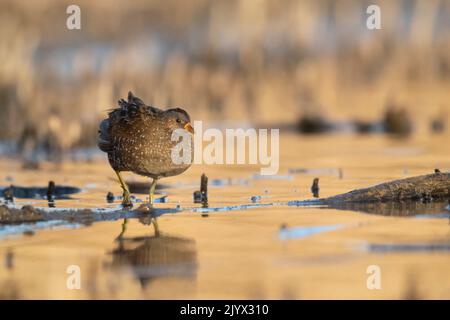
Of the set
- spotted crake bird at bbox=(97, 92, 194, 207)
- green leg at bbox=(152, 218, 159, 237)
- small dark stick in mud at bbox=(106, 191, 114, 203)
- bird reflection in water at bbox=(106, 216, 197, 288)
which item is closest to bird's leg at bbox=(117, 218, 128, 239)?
bird reflection in water at bbox=(106, 216, 197, 288)

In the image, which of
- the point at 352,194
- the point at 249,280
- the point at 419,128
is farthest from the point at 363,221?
the point at 419,128

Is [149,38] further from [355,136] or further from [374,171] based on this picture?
[374,171]

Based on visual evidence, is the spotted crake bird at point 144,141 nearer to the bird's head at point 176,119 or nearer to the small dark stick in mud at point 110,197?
the bird's head at point 176,119

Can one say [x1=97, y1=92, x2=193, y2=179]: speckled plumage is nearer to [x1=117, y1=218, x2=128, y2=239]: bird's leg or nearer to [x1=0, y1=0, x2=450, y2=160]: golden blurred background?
[x1=117, y1=218, x2=128, y2=239]: bird's leg

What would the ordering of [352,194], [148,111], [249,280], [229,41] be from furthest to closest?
[229,41] < [148,111] < [352,194] < [249,280]

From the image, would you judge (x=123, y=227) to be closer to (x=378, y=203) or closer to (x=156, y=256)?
(x=156, y=256)

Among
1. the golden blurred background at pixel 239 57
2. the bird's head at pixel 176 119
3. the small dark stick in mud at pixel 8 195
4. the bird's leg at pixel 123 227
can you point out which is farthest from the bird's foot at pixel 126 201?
the golden blurred background at pixel 239 57
